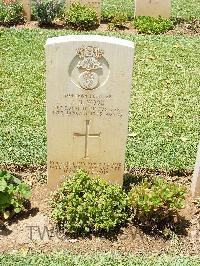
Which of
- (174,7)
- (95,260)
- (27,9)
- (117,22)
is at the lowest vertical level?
(95,260)

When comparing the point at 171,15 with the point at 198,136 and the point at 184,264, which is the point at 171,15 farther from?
the point at 184,264

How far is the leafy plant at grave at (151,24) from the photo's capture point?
424 inches

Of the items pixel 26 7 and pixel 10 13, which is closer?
pixel 10 13

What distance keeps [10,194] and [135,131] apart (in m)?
2.43

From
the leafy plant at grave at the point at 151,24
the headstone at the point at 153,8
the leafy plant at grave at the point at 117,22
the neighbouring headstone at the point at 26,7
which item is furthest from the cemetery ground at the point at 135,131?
the headstone at the point at 153,8

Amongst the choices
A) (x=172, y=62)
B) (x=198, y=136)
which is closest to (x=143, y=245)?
(x=198, y=136)

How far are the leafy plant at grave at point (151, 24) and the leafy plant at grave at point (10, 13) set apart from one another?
2683mm

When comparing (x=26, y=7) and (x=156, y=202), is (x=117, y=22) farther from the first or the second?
(x=156, y=202)

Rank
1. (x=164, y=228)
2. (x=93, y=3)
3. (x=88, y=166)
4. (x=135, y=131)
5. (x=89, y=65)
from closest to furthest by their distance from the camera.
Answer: (x=89, y=65)
(x=164, y=228)
(x=88, y=166)
(x=135, y=131)
(x=93, y=3)

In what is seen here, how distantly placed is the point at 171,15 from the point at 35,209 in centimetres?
824

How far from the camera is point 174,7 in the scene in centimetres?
1289

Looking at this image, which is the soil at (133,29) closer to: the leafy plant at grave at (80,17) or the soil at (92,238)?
the leafy plant at grave at (80,17)

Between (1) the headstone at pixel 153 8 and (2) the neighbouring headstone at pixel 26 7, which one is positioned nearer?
(2) the neighbouring headstone at pixel 26 7

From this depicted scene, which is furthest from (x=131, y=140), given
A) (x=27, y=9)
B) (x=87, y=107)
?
(x=27, y=9)
